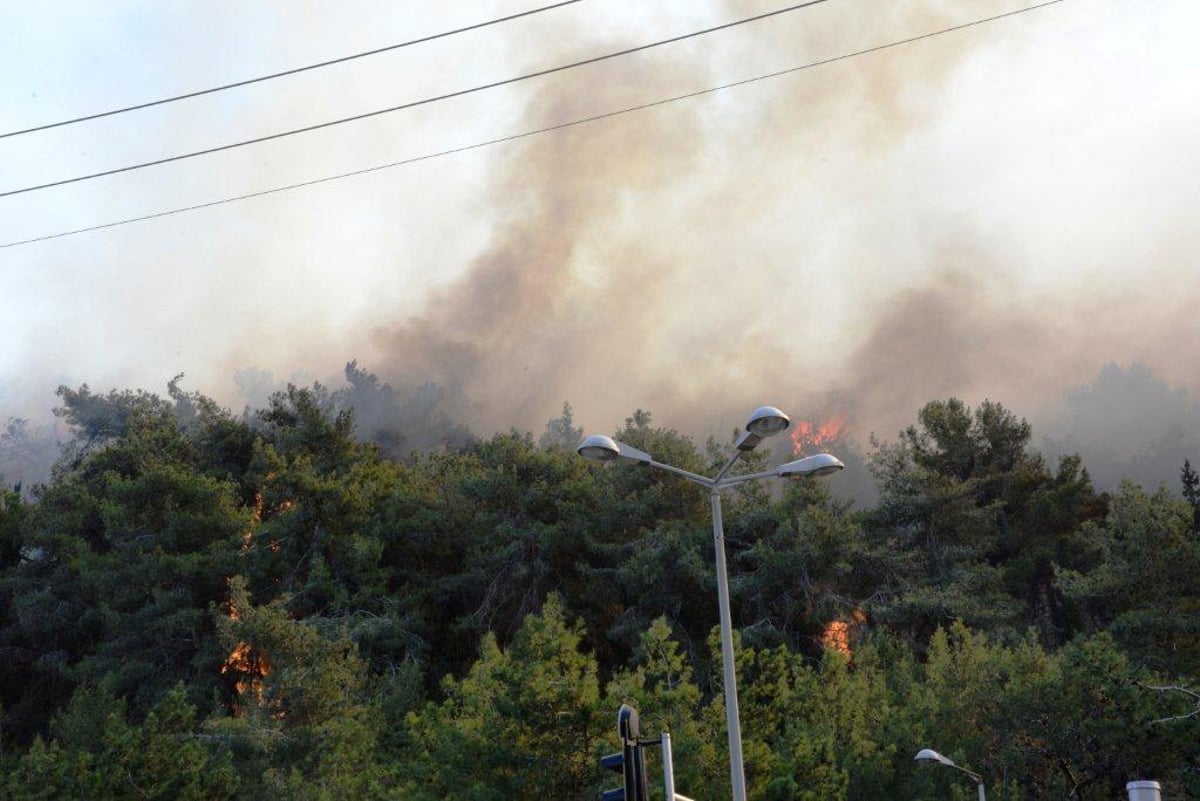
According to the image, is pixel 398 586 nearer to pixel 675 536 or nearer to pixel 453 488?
pixel 453 488

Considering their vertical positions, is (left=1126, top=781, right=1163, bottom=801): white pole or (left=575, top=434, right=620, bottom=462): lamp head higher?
(left=575, top=434, right=620, bottom=462): lamp head

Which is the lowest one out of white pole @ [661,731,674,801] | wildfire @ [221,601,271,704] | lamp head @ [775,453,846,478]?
white pole @ [661,731,674,801]

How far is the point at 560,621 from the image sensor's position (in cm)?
3772

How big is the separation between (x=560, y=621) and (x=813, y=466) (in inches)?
980

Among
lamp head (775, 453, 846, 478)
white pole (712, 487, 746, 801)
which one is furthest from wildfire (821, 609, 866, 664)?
lamp head (775, 453, 846, 478)

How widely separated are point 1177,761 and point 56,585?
183ft

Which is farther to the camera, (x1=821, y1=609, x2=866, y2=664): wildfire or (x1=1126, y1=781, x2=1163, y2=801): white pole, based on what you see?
(x1=821, y1=609, x2=866, y2=664): wildfire

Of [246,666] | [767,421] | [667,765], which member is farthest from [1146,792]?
[246,666]

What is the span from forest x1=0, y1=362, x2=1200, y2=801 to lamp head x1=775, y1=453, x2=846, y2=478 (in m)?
17.2

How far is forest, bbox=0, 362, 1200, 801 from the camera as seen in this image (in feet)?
106

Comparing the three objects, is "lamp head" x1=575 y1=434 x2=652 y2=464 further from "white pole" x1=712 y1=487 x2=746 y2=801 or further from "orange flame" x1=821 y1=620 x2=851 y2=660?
→ "orange flame" x1=821 y1=620 x2=851 y2=660

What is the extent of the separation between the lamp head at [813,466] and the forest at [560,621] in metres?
17.2

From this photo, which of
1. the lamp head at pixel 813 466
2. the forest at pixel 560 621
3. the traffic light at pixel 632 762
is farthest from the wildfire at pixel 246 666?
the traffic light at pixel 632 762

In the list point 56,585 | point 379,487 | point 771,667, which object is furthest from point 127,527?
point 771,667
